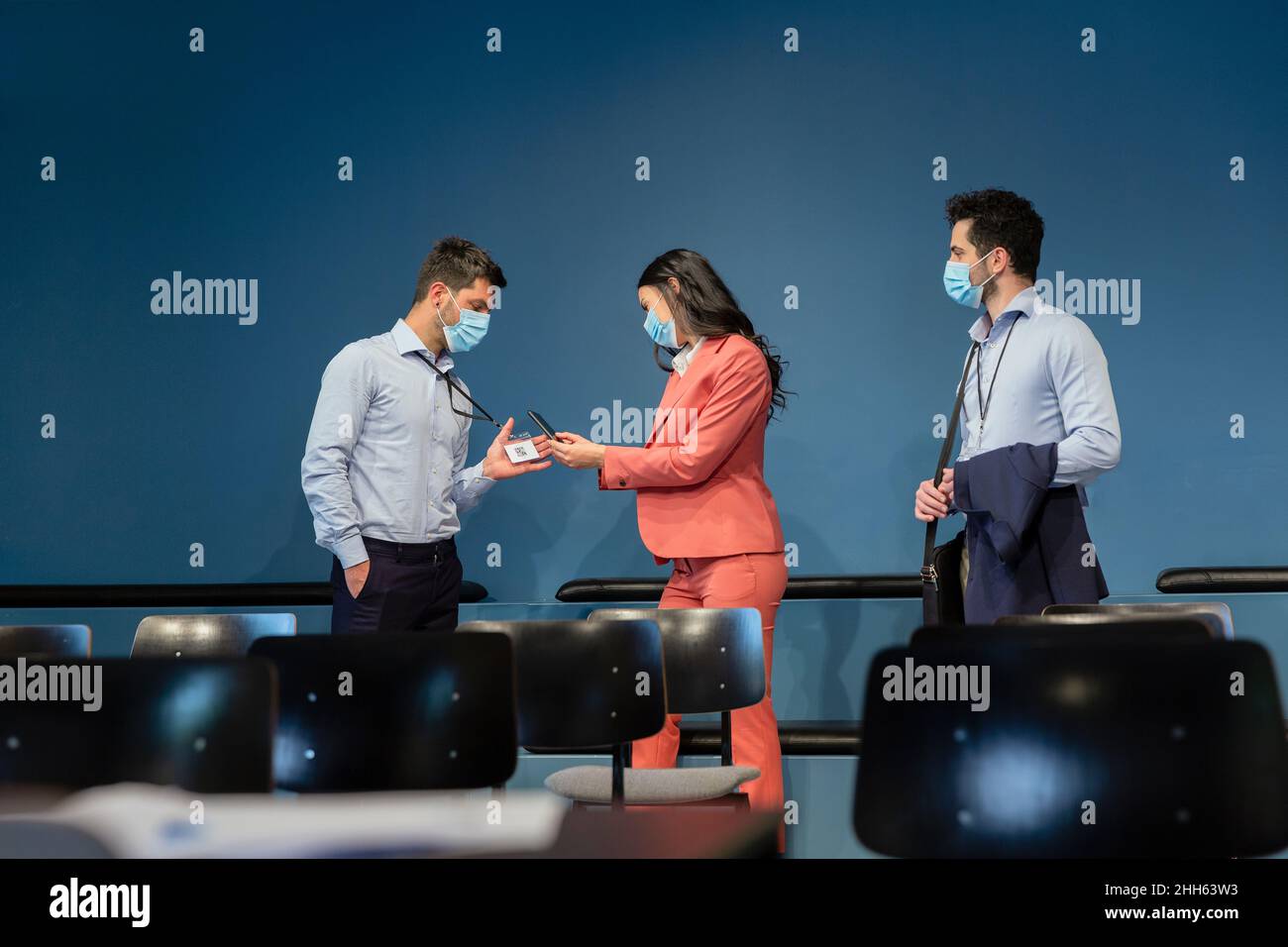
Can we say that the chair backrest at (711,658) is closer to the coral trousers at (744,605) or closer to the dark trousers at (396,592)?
the coral trousers at (744,605)

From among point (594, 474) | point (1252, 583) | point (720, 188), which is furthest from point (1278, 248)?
point (594, 474)

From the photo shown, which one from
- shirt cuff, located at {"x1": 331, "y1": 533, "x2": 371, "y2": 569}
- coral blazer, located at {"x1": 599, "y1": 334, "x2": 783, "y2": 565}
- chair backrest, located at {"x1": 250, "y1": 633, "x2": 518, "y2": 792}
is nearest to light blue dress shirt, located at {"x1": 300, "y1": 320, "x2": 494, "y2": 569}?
shirt cuff, located at {"x1": 331, "y1": 533, "x2": 371, "y2": 569}

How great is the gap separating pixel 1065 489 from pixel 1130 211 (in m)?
2.11

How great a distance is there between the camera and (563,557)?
171 inches

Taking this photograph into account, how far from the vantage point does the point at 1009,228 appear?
9.27 ft

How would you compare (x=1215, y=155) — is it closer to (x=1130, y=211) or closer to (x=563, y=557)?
(x=1130, y=211)

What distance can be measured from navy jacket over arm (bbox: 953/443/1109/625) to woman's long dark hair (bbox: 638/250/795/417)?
703mm

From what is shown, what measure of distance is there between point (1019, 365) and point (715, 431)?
77cm

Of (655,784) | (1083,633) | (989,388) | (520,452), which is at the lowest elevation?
(655,784)

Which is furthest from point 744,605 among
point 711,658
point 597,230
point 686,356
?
point 597,230

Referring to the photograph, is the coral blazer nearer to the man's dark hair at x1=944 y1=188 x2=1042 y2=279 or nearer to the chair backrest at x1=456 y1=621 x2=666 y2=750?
the chair backrest at x1=456 y1=621 x2=666 y2=750

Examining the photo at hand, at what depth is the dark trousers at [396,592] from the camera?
→ 3.07 metres

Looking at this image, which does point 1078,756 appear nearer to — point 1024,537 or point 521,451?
point 1024,537

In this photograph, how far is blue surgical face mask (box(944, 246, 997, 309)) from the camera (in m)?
2.88
